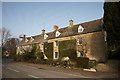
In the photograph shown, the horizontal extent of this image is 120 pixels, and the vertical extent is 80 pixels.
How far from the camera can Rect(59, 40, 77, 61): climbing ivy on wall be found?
3259 centimetres

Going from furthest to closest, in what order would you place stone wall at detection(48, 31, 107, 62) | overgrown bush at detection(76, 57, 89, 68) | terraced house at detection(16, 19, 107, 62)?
terraced house at detection(16, 19, 107, 62) < stone wall at detection(48, 31, 107, 62) < overgrown bush at detection(76, 57, 89, 68)

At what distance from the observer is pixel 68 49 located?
112ft

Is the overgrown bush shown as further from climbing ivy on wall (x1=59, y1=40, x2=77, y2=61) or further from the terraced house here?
climbing ivy on wall (x1=59, y1=40, x2=77, y2=61)

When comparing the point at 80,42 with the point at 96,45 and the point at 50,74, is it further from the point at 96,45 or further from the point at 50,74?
the point at 50,74

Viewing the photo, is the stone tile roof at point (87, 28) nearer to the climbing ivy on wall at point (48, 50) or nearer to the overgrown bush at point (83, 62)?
the climbing ivy on wall at point (48, 50)

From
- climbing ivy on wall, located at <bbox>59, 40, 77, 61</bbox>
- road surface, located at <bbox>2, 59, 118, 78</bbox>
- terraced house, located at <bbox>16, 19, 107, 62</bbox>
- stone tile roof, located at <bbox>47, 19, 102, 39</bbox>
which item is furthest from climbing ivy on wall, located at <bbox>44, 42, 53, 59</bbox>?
road surface, located at <bbox>2, 59, 118, 78</bbox>

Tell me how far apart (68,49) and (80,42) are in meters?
2.70

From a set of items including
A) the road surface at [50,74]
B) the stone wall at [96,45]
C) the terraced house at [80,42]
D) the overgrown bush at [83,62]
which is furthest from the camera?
the terraced house at [80,42]

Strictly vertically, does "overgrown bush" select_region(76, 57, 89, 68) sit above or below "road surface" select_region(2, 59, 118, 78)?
above

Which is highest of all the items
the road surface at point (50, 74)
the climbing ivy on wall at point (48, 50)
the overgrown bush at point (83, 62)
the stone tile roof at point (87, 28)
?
the stone tile roof at point (87, 28)

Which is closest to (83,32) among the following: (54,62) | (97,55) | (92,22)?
(92,22)

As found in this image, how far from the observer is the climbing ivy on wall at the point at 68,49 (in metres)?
32.6

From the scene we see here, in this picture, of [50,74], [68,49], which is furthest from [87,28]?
[50,74]

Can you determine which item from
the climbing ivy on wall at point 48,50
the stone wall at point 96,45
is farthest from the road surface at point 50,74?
the climbing ivy on wall at point 48,50
